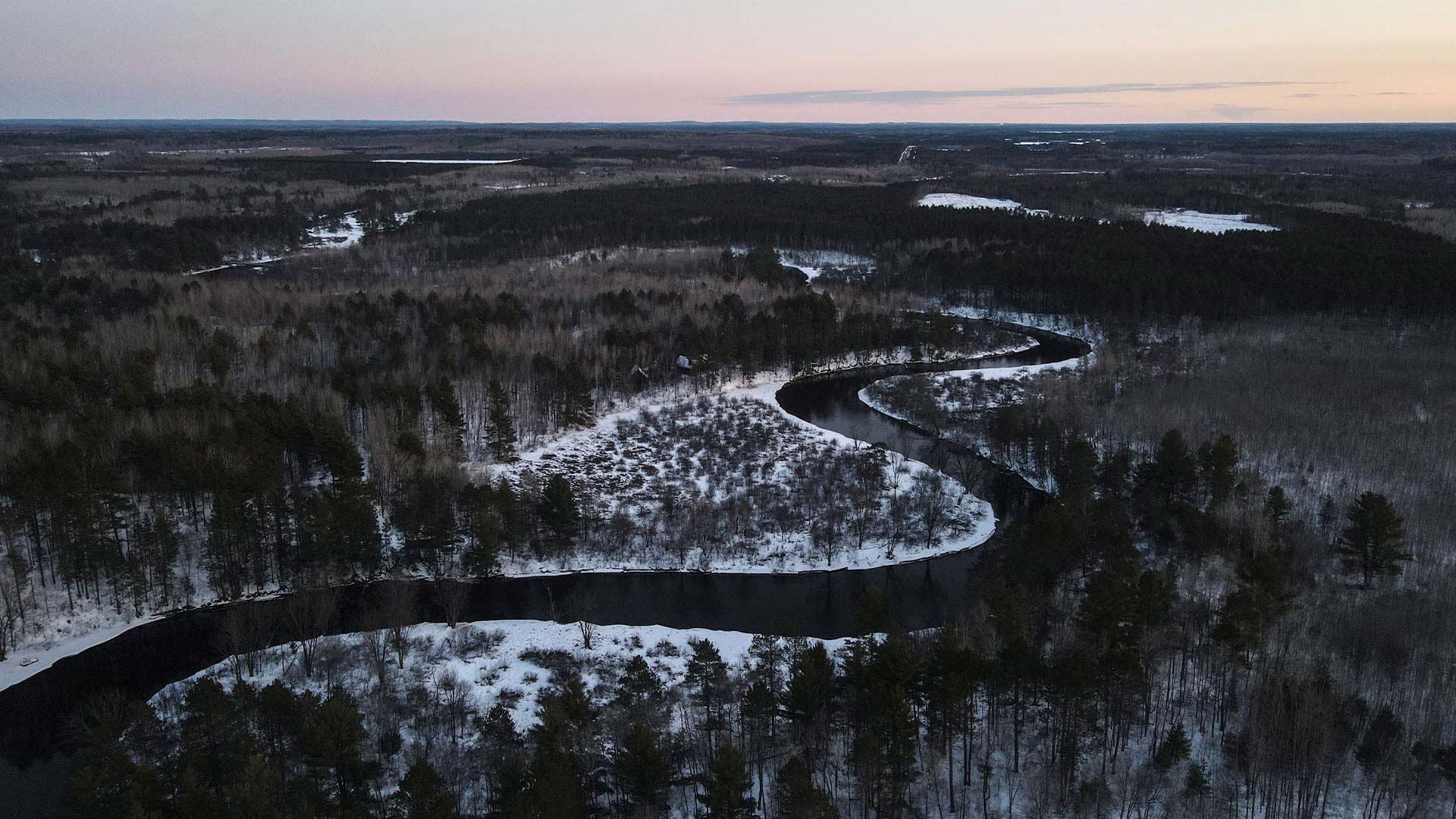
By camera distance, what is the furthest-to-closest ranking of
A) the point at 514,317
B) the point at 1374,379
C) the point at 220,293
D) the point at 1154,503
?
the point at 220,293
the point at 514,317
the point at 1374,379
the point at 1154,503

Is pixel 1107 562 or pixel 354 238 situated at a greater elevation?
pixel 354 238

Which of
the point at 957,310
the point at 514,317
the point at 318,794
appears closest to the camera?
the point at 318,794

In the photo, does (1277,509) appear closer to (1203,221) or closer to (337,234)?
(1203,221)

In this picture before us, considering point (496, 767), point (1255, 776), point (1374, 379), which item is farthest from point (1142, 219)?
point (496, 767)

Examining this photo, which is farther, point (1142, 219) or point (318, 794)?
point (1142, 219)

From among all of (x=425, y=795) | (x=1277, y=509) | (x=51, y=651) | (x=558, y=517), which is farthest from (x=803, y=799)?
(x=51, y=651)

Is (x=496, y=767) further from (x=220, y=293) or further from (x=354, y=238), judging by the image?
(x=354, y=238)
